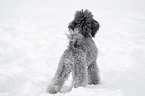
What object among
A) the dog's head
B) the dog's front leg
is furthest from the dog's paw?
the dog's head

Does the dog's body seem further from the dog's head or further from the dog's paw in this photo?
the dog's head

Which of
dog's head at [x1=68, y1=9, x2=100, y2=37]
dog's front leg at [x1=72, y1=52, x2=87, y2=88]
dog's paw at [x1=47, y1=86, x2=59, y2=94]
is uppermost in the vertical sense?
dog's head at [x1=68, y1=9, x2=100, y2=37]

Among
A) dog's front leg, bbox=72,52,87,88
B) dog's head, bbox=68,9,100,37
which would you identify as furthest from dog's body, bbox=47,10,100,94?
dog's head, bbox=68,9,100,37

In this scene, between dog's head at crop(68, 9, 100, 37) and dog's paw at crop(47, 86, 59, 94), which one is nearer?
dog's paw at crop(47, 86, 59, 94)

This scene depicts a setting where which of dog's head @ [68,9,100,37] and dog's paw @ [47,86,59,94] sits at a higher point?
dog's head @ [68,9,100,37]

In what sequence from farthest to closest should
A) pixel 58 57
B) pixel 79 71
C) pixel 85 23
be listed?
pixel 58 57 < pixel 85 23 < pixel 79 71

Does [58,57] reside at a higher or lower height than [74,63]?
higher

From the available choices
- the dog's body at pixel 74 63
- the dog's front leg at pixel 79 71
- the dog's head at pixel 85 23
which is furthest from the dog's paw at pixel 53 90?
the dog's head at pixel 85 23

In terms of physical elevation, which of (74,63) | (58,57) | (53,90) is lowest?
(53,90)

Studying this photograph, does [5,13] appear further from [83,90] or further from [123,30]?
[83,90]

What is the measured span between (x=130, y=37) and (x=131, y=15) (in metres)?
6.64

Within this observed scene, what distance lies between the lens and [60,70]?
3973mm

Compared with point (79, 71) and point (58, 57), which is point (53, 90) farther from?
point (58, 57)

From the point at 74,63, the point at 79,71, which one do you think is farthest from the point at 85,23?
the point at 79,71
